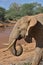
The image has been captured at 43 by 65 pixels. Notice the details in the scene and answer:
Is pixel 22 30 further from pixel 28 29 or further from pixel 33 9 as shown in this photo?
pixel 33 9

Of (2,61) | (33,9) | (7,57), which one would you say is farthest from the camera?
(33,9)

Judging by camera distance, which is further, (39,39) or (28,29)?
(39,39)

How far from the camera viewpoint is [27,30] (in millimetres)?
4590

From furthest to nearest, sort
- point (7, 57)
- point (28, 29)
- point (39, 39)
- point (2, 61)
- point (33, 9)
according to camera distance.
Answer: point (33, 9) → point (7, 57) → point (2, 61) → point (39, 39) → point (28, 29)

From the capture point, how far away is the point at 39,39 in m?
4.93

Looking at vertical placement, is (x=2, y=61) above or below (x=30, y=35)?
below

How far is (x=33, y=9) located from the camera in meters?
39.7

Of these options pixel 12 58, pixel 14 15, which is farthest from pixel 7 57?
pixel 14 15

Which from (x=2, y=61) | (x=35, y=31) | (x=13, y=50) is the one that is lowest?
(x=2, y=61)

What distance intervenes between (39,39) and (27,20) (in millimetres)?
446

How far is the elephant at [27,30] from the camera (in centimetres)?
457

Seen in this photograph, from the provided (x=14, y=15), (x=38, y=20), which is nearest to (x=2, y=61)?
(x=38, y=20)

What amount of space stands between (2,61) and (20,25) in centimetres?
308

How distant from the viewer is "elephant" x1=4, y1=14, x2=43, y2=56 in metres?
4.57
